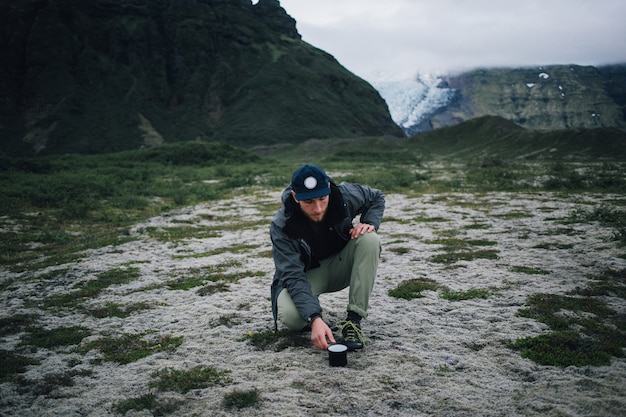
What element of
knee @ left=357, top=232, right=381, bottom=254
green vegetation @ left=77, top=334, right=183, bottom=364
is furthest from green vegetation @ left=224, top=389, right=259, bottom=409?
knee @ left=357, top=232, right=381, bottom=254

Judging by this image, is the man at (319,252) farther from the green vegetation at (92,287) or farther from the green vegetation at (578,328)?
the green vegetation at (92,287)

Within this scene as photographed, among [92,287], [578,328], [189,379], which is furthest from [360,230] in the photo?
[92,287]

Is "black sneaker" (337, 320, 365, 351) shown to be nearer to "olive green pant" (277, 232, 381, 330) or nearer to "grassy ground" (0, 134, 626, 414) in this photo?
"olive green pant" (277, 232, 381, 330)

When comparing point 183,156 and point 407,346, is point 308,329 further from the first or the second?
point 183,156

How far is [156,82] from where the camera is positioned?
139875mm

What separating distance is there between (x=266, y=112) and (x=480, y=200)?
12314 centimetres

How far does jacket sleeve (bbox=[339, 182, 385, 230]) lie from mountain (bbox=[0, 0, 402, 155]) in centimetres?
11887

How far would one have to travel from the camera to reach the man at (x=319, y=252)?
5051mm

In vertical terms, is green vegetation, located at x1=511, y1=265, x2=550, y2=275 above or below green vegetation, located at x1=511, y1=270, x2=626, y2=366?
above

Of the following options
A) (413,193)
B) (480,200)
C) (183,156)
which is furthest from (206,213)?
(183,156)

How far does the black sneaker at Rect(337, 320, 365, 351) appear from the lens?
5281 millimetres

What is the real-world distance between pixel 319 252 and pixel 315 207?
972 mm

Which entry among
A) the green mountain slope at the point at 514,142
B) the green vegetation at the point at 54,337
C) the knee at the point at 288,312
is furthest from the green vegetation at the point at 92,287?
the green mountain slope at the point at 514,142

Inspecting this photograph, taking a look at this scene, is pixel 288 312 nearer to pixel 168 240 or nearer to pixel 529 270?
pixel 529 270
